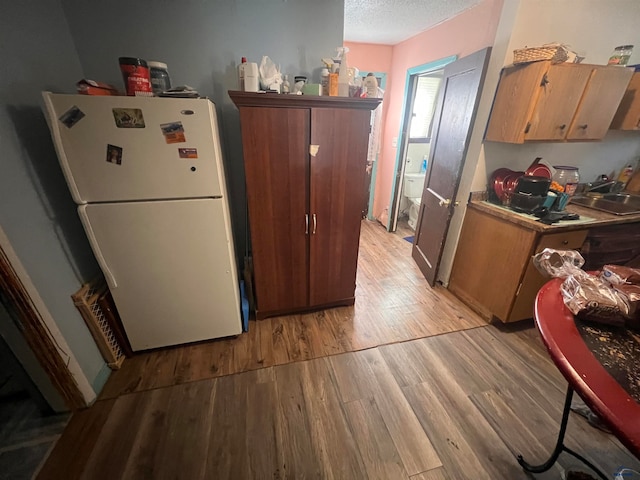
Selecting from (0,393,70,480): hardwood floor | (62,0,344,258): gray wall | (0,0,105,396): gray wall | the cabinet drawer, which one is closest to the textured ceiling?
(62,0,344,258): gray wall

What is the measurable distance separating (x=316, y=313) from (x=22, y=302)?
170cm

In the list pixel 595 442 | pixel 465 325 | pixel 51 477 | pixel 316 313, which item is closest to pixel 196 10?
pixel 316 313

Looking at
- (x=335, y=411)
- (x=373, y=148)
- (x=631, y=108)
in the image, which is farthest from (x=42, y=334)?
(x=631, y=108)

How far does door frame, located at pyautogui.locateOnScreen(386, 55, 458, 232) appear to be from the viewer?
259cm

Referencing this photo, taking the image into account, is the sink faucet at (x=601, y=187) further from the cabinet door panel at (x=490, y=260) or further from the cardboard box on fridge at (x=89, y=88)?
the cardboard box on fridge at (x=89, y=88)

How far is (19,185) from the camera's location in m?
1.13

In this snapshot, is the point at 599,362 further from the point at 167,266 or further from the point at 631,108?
the point at 631,108

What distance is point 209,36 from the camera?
1680 mm

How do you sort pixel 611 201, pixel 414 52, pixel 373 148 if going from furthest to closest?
pixel 373 148
pixel 414 52
pixel 611 201

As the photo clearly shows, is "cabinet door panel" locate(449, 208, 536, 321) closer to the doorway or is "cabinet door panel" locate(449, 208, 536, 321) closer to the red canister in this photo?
the doorway

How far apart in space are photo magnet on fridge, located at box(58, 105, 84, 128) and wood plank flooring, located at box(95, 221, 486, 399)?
145cm

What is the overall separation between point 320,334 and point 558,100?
2.26 m

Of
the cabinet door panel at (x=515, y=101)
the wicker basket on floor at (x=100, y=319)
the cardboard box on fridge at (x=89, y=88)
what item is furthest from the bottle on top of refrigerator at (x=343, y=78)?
the wicker basket on floor at (x=100, y=319)

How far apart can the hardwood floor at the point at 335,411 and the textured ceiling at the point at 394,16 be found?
2.65 meters
